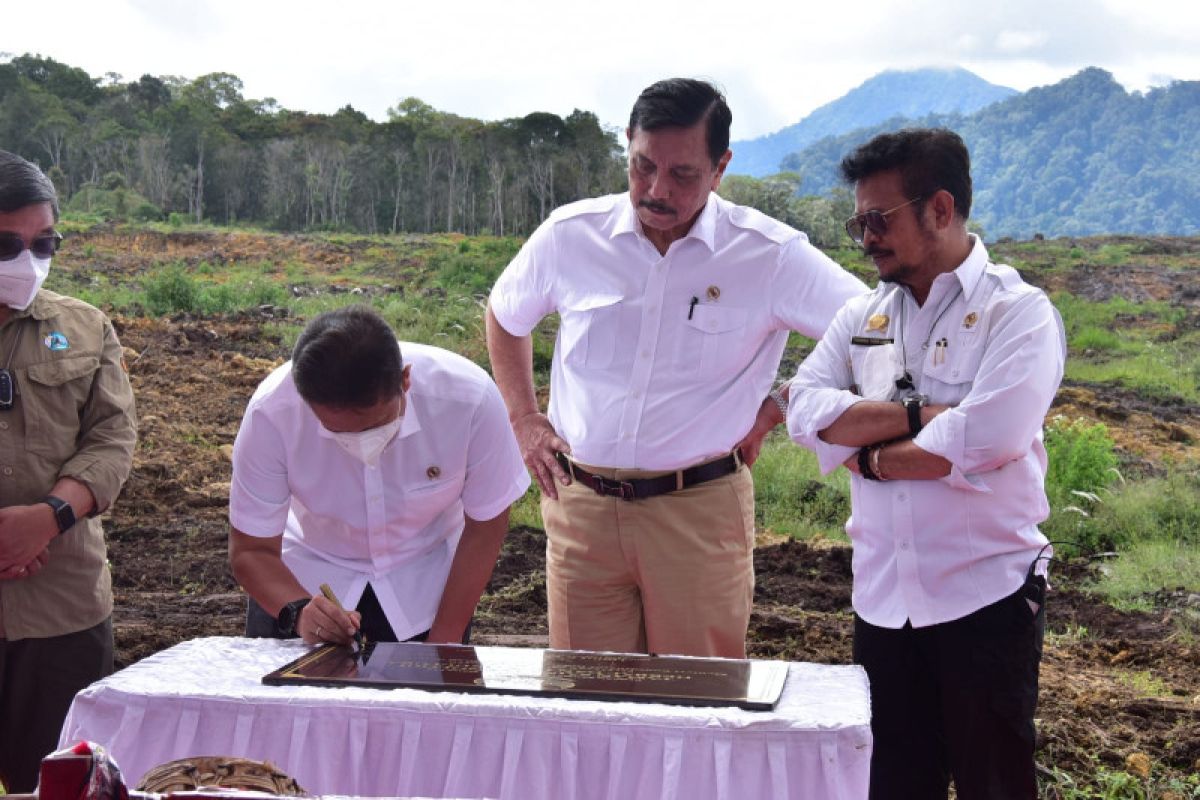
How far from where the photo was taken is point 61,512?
3.01 metres

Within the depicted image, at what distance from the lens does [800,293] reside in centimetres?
340

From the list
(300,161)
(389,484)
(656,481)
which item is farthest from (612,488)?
(300,161)

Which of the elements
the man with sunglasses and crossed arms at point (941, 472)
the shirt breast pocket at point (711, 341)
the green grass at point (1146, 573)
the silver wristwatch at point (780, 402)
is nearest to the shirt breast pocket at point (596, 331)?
the shirt breast pocket at point (711, 341)

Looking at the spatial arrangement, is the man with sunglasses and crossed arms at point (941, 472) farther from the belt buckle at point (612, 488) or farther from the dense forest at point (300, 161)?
the dense forest at point (300, 161)

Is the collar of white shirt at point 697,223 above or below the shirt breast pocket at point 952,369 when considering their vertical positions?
above

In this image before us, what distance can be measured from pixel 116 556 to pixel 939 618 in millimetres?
5749

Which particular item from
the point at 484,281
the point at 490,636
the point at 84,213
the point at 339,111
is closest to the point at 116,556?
the point at 490,636

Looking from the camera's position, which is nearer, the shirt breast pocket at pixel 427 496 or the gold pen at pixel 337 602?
the gold pen at pixel 337 602

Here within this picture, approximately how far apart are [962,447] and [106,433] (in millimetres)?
2085

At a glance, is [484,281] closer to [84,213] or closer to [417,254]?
[417,254]

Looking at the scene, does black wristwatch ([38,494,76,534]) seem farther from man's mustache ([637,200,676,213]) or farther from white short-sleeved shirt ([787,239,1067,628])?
white short-sleeved shirt ([787,239,1067,628])

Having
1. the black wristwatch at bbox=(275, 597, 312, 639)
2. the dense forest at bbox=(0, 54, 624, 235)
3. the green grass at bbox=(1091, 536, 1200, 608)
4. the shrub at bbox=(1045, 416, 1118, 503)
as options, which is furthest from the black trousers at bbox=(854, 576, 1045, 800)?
the dense forest at bbox=(0, 54, 624, 235)

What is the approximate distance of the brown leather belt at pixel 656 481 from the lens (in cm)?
330

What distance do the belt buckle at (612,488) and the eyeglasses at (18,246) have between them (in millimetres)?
1479
